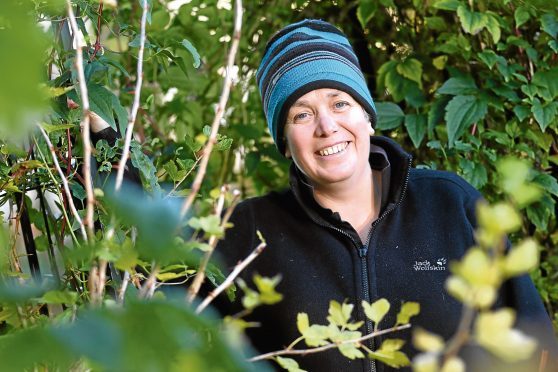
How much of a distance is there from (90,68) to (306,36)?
892 millimetres

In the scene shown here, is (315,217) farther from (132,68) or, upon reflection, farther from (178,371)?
(178,371)

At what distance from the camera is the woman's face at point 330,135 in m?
2.02

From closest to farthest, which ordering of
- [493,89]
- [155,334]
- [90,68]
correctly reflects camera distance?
[155,334] → [90,68] → [493,89]

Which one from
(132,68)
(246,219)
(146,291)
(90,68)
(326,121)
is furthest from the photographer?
(132,68)

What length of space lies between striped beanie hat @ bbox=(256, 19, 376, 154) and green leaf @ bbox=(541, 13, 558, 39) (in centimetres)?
64

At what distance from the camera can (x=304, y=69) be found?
6.67ft

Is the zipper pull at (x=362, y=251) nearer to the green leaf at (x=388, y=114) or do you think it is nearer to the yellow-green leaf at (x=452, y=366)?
the green leaf at (x=388, y=114)

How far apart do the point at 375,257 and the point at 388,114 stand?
0.78 metres

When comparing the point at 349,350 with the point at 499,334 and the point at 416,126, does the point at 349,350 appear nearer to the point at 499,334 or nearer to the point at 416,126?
the point at 499,334

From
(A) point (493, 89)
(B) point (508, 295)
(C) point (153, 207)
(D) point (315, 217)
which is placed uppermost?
(C) point (153, 207)

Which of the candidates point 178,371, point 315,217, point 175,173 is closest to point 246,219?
point 315,217

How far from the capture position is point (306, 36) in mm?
2109

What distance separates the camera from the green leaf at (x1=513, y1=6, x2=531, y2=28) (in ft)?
8.08

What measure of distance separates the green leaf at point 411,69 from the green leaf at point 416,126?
0.11m
